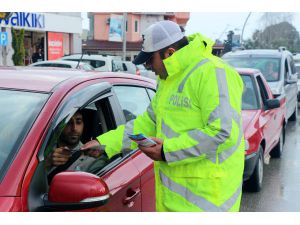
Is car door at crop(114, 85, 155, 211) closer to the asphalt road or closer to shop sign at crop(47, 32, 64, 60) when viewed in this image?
the asphalt road

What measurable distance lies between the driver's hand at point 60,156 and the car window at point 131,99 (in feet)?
2.21

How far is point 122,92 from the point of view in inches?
132

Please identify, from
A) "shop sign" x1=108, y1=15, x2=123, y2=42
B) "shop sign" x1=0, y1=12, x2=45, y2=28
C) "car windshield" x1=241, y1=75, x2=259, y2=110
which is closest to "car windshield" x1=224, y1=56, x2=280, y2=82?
"car windshield" x1=241, y1=75, x2=259, y2=110

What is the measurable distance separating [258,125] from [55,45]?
22.5m

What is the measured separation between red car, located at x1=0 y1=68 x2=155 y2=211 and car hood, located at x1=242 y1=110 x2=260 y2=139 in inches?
92.1

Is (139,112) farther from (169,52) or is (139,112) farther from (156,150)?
(156,150)

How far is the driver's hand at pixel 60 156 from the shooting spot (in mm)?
2529

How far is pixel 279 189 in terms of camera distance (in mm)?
6023

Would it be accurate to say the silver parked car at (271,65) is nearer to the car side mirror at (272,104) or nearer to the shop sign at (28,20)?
the car side mirror at (272,104)

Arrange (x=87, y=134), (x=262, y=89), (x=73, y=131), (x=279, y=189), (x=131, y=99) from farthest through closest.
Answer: (x=262, y=89)
(x=279, y=189)
(x=131, y=99)
(x=87, y=134)
(x=73, y=131)

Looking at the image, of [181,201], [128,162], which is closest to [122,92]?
[128,162]

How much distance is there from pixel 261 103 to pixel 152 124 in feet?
13.0

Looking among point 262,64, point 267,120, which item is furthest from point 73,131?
point 262,64

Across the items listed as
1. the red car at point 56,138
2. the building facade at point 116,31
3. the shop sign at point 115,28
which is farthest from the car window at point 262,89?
the shop sign at point 115,28
